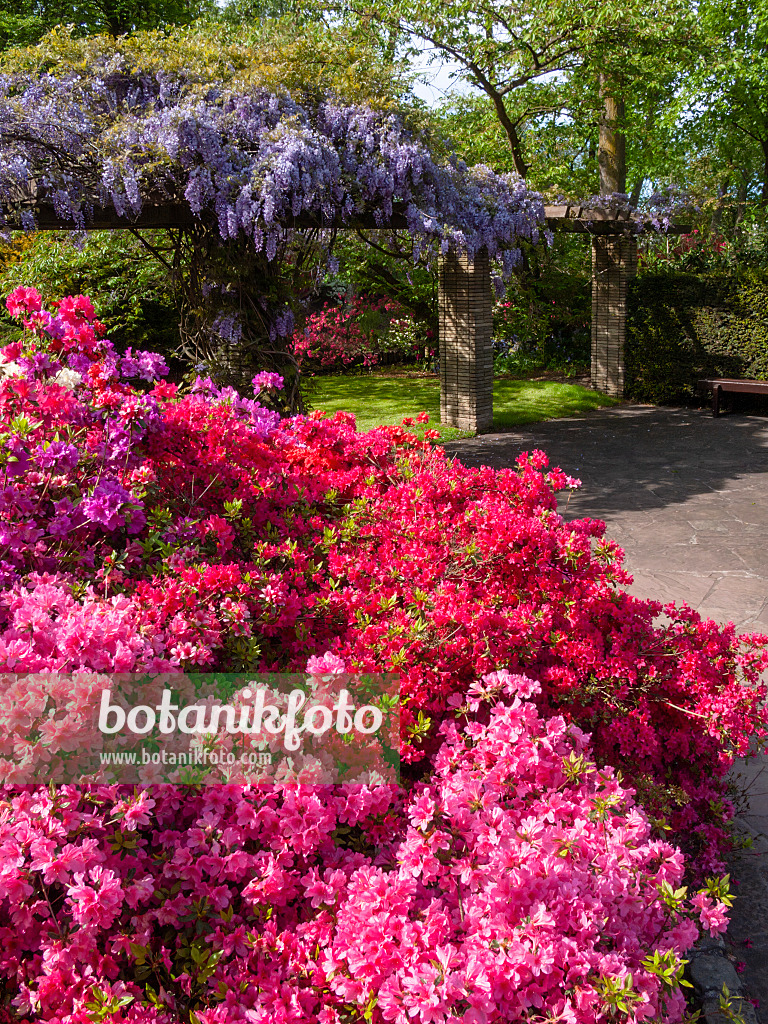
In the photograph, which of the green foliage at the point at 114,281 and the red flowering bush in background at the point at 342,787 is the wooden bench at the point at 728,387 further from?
the red flowering bush in background at the point at 342,787

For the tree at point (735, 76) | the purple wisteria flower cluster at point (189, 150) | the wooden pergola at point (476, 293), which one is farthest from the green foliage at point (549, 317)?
the purple wisteria flower cluster at point (189, 150)

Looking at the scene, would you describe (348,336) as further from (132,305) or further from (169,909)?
(169,909)

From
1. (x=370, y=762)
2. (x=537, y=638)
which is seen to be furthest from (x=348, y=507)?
(x=370, y=762)

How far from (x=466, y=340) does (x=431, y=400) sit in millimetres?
2390

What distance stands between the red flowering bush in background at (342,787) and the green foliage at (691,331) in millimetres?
11935

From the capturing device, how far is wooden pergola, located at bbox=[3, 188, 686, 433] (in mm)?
8281

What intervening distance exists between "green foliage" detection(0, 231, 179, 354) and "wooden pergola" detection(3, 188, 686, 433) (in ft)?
11.7

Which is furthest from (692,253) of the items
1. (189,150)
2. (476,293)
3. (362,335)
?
(189,150)

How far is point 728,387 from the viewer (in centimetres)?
1323

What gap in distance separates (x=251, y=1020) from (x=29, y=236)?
14926 millimetres

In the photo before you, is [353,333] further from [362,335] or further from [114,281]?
[114,281]

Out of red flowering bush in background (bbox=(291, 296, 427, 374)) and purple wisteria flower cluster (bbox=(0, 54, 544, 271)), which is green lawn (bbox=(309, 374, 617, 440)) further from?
purple wisteria flower cluster (bbox=(0, 54, 544, 271))

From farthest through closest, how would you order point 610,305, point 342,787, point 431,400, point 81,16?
point 81,16
point 610,305
point 431,400
point 342,787

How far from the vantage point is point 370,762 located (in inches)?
84.5
